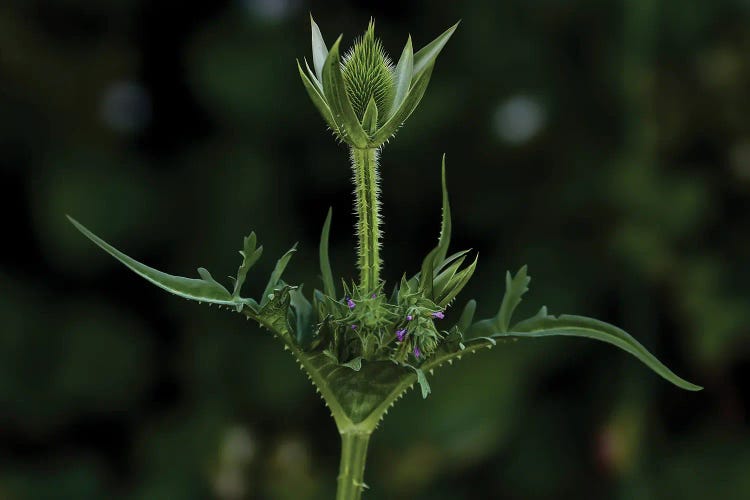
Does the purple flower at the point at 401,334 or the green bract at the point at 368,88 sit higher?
the green bract at the point at 368,88

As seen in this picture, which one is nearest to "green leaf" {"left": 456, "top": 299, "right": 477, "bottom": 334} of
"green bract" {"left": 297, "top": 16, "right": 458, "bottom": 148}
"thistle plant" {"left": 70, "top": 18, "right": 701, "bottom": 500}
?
"thistle plant" {"left": 70, "top": 18, "right": 701, "bottom": 500}

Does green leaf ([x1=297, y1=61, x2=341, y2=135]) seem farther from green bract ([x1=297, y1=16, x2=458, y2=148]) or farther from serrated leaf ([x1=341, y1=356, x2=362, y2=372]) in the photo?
serrated leaf ([x1=341, y1=356, x2=362, y2=372])

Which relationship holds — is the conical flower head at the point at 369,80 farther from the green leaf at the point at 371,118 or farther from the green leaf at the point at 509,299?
the green leaf at the point at 509,299

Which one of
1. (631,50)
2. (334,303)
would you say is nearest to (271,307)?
(334,303)

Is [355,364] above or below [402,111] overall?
below

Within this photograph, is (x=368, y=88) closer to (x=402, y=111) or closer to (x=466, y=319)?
(x=402, y=111)

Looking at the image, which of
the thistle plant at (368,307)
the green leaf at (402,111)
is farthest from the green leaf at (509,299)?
the green leaf at (402,111)

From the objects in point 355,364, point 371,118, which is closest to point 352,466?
point 355,364

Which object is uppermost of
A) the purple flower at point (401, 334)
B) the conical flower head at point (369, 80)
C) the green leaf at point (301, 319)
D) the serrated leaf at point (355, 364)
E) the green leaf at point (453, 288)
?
the conical flower head at point (369, 80)
